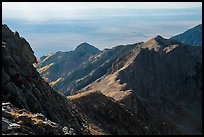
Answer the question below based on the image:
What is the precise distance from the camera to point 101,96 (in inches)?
3110

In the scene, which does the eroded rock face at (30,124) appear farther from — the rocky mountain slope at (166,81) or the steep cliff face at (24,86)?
the rocky mountain slope at (166,81)

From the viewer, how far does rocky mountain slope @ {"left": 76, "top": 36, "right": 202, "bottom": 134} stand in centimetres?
13488

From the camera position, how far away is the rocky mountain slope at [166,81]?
5310 inches

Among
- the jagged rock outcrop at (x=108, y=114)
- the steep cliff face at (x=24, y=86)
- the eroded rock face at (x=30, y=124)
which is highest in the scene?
the steep cliff face at (x=24, y=86)

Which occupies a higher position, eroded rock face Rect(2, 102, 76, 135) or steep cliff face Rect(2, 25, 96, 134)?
steep cliff face Rect(2, 25, 96, 134)

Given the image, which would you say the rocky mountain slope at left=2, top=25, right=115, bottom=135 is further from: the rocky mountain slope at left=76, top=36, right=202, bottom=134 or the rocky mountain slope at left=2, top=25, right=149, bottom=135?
the rocky mountain slope at left=76, top=36, right=202, bottom=134

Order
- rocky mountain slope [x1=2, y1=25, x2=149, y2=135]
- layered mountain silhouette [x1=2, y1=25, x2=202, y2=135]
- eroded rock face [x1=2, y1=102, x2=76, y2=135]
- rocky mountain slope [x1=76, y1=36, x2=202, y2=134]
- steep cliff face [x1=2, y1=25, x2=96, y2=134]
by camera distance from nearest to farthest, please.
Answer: eroded rock face [x1=2, y1=102, x2=76, y2=135]
rocky mountain slope [x1=2, y1=25, x2=149, y2=135]
layered mountain silhouette [x1=2, y1=25, x2=202, y2=135]
steep cliff face [x1=2, y1=25, x2=96, y2=134]
rocky mountain slope [x1=76, y1=36, x2=202, y2=134]

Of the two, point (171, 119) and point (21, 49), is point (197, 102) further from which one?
point (21, 49)

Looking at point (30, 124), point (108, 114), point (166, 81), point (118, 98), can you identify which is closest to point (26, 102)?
point (30, 124)

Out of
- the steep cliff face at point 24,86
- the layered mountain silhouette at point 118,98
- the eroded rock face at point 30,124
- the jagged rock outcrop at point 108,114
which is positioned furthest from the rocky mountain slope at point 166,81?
the eroded rock face at point 30,124

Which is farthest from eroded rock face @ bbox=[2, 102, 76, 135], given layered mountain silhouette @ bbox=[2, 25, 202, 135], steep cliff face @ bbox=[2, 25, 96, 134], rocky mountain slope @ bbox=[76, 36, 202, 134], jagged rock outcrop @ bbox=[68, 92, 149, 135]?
rocky mountain slope @ bbox=[76, 36, 202, 134]

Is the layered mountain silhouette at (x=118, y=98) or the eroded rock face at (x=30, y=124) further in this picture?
the layered mountain silhouette at (x=118, y=98)

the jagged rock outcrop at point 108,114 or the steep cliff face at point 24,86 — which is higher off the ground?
the steep cliff face at point 24,86

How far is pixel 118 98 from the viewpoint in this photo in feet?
335
